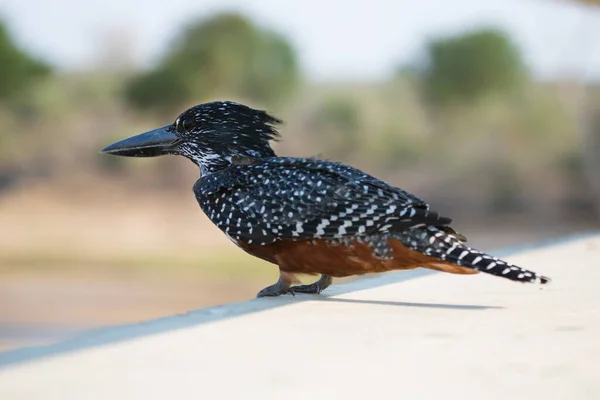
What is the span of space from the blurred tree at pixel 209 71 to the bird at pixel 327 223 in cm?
1979

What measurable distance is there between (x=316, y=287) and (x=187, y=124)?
89cm

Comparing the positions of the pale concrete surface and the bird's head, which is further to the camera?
the bird's head

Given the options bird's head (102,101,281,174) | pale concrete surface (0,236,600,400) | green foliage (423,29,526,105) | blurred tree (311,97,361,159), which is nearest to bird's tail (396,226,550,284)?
pale concrete surface (0,236,600,400)

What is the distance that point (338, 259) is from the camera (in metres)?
3.35

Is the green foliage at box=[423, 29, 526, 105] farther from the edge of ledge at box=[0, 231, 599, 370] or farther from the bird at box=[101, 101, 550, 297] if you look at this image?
Answer: the bird at box=[101, 101, 550, 297]

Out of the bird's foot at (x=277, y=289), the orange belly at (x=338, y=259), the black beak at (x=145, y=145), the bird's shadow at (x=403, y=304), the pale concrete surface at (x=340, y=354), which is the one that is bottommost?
the pale concrete surface at (x=340, y=354)

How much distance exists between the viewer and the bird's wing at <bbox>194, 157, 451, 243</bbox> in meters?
3.23

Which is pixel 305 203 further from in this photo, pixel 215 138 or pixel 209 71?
pixel 209 71

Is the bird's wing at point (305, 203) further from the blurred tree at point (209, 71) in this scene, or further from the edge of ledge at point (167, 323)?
the blurred tree at point (209, 71)

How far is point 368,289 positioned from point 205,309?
81cm

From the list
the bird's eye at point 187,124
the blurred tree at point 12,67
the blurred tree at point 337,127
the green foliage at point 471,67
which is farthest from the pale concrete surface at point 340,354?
the green foliage at point 471,67

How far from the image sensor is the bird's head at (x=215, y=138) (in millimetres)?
3854

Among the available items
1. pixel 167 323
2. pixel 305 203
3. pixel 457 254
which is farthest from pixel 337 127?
pixel 167 323

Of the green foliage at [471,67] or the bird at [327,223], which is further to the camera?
the green foliage at [471,67]
